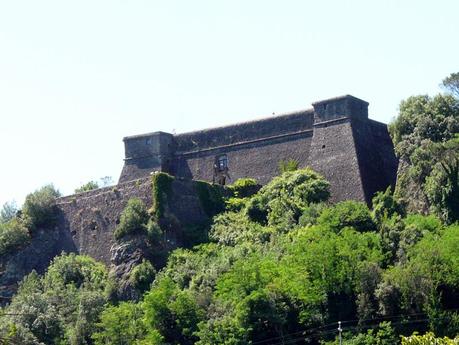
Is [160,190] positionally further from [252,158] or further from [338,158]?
[338,158]

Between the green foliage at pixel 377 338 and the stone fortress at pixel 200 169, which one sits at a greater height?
the stone fortress at pixel 200 169

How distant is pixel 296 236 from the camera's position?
48.9m

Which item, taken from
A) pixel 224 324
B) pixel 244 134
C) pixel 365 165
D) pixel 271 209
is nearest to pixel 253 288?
pixel 224 324

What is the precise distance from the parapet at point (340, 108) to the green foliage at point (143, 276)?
1105 cm

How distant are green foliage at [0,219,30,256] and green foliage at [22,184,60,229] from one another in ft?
2.52

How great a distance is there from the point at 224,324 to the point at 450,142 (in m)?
13.0

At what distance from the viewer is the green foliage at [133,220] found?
175ft

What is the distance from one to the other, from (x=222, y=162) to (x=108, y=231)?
7.07m

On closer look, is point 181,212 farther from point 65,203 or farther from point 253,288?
point 253,288

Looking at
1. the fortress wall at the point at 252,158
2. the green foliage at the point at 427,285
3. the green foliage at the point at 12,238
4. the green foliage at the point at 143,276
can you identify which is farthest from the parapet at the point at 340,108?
the green foliage at the point at 12,238

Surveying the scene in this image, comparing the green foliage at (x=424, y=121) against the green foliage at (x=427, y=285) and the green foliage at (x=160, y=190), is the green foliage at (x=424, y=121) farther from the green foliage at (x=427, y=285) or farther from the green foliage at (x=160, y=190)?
the green foliage at (x=160, y=190)

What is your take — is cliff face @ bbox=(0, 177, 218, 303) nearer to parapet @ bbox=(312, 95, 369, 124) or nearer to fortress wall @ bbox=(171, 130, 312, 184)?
fortress wall @ bbox=(171, 130, 312, 184)

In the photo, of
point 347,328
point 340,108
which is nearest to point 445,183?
point 340,108

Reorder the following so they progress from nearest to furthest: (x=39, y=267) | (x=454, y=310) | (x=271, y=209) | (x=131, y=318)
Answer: (x=454, y=310)
(x=131, y=318)
(x=271, y=209)
(x=39, y=267)
